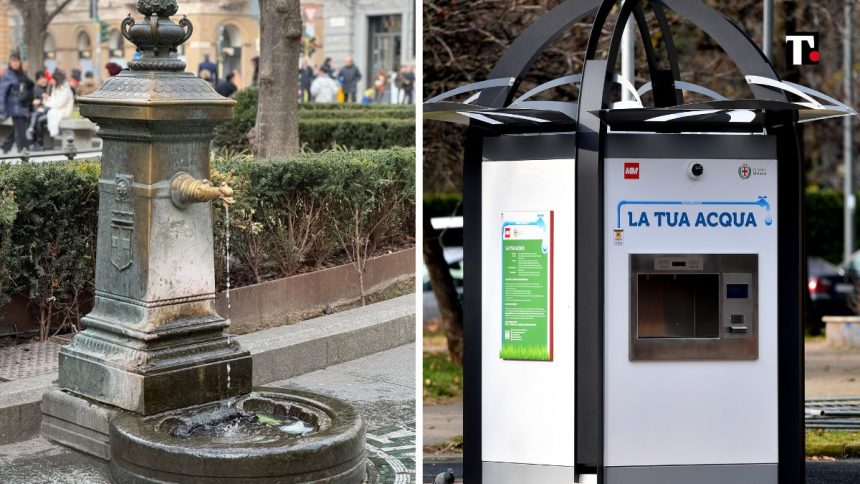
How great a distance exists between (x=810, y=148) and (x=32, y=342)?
2409cm

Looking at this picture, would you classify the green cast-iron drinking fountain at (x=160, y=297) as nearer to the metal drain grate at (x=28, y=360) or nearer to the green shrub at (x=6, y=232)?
the metal drain grate at (x=28, y=360)

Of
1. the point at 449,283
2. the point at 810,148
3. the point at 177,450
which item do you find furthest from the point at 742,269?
the point at 810,148

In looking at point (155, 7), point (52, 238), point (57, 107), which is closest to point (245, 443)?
point (155, 7)

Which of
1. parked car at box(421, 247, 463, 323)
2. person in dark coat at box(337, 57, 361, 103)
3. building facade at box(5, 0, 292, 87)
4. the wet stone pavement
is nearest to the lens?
the wet stone pavement

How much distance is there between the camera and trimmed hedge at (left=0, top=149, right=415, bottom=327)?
837 cm

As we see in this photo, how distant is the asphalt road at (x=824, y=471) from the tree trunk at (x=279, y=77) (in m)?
4.95

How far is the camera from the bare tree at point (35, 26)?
32.4 metres

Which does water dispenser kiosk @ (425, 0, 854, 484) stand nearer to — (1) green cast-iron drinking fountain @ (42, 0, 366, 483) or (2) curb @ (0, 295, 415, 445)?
(1) green cast-iron drinking fountain @ (42, 0, 366, 483)

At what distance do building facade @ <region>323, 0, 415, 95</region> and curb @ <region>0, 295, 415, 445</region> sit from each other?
3231cm

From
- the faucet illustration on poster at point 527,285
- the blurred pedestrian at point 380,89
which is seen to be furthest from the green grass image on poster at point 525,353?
the blurred pedestrian at point 380,89

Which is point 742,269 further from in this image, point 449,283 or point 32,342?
point 449,283

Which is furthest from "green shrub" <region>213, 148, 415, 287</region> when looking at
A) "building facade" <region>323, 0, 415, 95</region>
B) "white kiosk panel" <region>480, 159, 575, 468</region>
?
"building facade" <region>323, 0, 415, 95</region>

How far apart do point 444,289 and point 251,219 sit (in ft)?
15.6

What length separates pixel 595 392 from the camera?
258 inches
